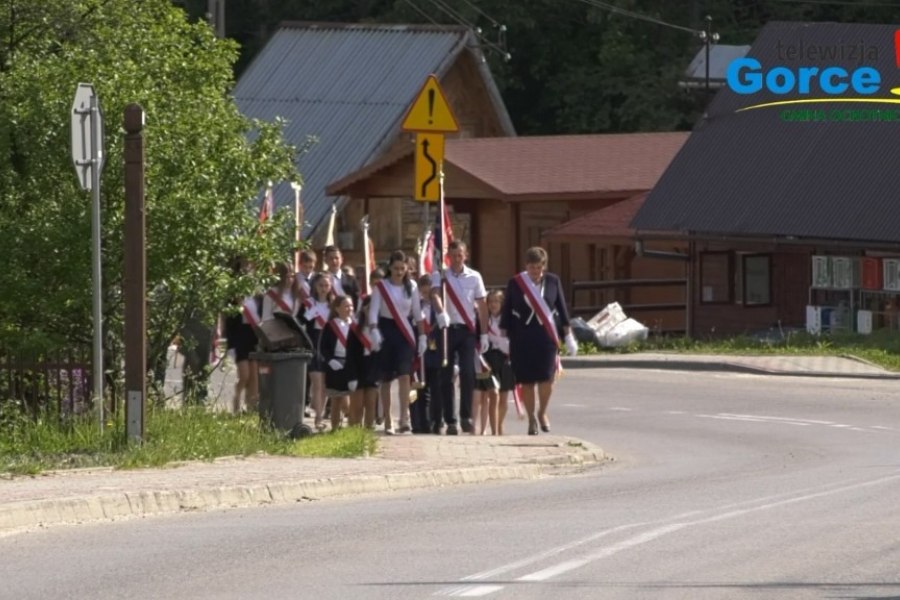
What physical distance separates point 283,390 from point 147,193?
2069 millimetres

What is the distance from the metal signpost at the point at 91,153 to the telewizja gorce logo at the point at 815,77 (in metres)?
25.4

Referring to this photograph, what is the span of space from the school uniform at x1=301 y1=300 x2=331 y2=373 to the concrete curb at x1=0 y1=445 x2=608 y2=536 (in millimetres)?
3588

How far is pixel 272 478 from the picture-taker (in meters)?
14.3

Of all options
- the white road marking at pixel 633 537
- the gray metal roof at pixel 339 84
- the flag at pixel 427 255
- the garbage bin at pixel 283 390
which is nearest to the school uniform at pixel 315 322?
the garbage bin at pixel 283 390

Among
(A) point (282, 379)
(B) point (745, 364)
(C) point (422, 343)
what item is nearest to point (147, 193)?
(A) point (282, 379)

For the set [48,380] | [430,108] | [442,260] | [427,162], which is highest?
[430,108]

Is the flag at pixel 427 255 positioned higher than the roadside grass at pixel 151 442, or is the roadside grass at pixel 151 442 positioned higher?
the flag at pixel 427 255

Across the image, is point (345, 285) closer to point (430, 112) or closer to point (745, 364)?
point (430, 112)

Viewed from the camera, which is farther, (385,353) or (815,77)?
(815,77)

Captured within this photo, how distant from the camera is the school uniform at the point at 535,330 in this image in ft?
64.0

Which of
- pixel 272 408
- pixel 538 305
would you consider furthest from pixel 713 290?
pixel 272 408

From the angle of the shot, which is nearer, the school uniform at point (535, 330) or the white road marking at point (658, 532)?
the white road marking at point (658, 532)

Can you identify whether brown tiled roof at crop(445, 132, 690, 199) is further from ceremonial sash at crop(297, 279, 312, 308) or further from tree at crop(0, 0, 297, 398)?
tree at crop(0, 0, 297, 398)

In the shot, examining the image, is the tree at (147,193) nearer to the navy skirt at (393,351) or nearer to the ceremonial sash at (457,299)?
the navy skirt at (393,351)
